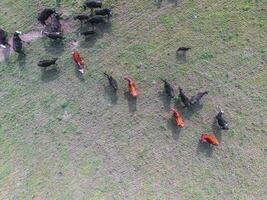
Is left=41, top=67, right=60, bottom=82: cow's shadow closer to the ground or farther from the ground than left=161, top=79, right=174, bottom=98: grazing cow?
farther from the ground

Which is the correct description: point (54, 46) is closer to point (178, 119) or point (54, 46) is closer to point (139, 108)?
point (139, 108)

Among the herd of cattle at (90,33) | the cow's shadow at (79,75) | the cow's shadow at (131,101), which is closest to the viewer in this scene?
the herd of cattle at (90,33)

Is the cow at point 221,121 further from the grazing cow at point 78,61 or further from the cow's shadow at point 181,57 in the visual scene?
the grazing cow at point 78,61

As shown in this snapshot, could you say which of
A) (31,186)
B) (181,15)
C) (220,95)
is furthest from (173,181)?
(181,15)

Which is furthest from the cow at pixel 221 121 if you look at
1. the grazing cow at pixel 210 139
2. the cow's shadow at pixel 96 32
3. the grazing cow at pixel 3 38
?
the grazing cow at pixel 3 38

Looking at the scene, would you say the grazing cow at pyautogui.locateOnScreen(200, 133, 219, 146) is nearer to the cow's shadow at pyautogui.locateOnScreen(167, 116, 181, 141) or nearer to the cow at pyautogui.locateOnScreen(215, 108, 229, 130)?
the cow at pyautogui.locateOnScreen(215, 108, 229, 130)

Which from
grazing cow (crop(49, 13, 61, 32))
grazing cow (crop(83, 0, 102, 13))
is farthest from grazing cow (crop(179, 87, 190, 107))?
grazing cow (crop(49, 13, 61, 32))
